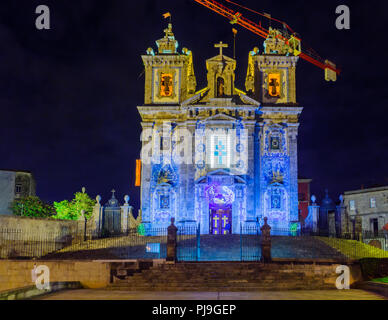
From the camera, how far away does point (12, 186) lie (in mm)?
48312

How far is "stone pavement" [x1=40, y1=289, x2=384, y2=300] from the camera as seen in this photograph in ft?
50.5

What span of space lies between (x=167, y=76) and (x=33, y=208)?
746 inches

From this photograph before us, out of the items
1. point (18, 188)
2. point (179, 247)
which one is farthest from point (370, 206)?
point (18, 188)

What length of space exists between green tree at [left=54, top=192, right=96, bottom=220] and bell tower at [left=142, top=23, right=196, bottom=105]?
15005mm

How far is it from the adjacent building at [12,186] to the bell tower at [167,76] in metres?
20.8

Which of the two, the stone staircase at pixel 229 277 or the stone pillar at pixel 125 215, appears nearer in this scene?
the stone staircase at pixel 229 277

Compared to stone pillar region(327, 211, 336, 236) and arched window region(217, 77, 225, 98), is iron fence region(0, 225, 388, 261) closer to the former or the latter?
stone pillar region(327, 211, 336, 236)

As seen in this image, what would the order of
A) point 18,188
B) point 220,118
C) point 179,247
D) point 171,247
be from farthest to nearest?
point 18,188
point 220,118
point 179,247
point 171,247

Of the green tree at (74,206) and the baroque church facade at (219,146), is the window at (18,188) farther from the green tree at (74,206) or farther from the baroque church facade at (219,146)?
the baroque church facade at (219,146)

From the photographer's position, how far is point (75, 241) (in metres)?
30.0

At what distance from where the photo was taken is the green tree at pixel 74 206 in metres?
45.9

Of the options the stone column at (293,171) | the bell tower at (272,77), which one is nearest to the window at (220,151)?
the bell tower at (272,77)

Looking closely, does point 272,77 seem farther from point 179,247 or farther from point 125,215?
point 179,247

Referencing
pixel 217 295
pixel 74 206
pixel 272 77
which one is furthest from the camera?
pixel 74 206
